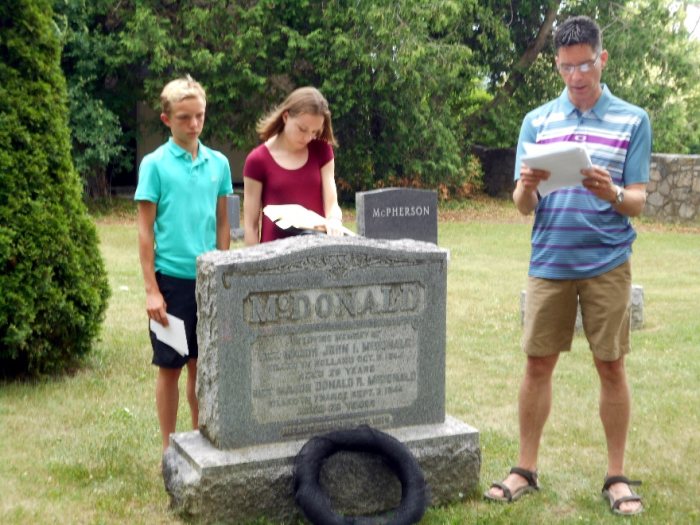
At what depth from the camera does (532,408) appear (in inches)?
179

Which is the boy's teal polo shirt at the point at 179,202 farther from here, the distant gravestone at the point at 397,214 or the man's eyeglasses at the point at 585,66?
the distant gravestone at the point at 397,214

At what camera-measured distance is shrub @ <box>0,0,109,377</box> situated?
6.08 m

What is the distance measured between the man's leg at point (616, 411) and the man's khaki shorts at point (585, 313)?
9 cm

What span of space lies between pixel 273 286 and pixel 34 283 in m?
2.66

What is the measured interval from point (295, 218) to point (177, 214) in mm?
553

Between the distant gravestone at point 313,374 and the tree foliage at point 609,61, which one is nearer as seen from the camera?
the distant gravestone at point 313,374

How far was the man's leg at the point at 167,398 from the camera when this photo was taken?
4.70m

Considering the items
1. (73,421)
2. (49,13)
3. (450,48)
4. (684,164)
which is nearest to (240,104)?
(450,48)

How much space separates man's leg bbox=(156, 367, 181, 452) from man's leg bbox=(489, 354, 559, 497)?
1579 millimetres

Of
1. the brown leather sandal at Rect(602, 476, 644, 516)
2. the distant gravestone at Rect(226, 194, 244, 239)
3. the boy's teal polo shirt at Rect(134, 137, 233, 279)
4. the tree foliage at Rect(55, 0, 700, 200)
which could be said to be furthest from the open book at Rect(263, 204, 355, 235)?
the tree foliage at Rect(55, 0, 700, 200)

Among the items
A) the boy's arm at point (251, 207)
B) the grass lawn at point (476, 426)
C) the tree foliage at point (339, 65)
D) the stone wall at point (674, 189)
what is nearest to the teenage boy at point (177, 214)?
the boy's arm at point (251, 207)

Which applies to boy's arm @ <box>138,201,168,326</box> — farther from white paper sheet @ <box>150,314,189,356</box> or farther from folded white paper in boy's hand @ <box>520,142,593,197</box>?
folded white paper in boy's hand @ <box>520,142,593,197</box>

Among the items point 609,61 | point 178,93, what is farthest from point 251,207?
point 609,61

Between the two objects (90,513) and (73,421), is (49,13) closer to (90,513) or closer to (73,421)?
(73,421)
